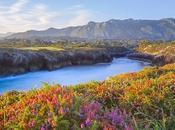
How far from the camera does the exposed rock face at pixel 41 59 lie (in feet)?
242

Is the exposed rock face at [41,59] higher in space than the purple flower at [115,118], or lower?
lower

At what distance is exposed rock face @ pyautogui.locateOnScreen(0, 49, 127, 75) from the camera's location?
7375 centimetres

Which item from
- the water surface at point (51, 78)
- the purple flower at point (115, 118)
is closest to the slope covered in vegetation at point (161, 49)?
the water surface at point (51, 78)

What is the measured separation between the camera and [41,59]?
8762 cm

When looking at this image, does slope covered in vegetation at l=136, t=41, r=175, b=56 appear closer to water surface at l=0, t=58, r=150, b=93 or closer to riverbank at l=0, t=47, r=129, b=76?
riverbank at l=0, t=47, r=129, b=76

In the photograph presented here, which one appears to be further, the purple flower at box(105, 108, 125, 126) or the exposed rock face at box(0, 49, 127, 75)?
the exposed rock face at box(0, 49, 127, 75)

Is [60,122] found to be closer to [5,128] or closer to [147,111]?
[5,128]

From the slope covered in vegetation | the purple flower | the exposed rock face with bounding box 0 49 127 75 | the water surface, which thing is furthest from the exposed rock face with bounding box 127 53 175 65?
the purple flower

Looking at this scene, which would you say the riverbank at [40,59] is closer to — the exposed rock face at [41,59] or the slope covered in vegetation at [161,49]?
the exposed rock face at [41,59]

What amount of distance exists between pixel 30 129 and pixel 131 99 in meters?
3.70

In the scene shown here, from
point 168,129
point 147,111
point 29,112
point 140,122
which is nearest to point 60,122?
point 29,112

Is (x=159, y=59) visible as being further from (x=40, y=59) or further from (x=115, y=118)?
(x=115, y=118)

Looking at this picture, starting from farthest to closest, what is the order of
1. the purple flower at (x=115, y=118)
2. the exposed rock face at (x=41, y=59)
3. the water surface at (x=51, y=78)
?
the exposed rock face at (x=41, y=59)
the water surface at (x=51, y=78)
the purple flower at (x=115, y=118)

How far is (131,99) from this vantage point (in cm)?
881
